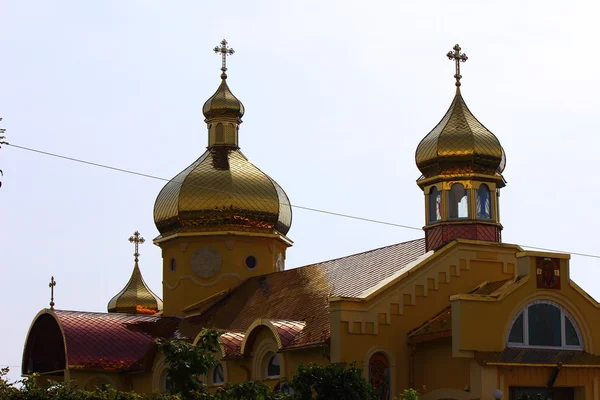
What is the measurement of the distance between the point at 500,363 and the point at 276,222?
11915 millimetres

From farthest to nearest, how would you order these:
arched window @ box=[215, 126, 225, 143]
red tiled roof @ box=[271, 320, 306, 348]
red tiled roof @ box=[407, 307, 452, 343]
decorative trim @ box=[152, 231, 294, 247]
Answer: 1. arched window @ box=[215, 126, 225, 143]
2. decorative trim @ box=[152, 231, 294, 247]
3. red tiled roof @ box=[271, 320, 306, 348]
4. red tiled roof @ box=[407, 307, 452, 343]

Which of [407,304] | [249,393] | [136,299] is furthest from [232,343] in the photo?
[136,299]

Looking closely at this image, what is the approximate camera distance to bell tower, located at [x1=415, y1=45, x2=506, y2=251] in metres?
27.0

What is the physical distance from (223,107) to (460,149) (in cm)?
→ 1018

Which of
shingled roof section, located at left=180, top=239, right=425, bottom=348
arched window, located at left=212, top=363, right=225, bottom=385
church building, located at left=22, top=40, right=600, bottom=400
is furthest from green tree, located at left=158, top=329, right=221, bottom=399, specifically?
arched window, located at left=212, top=363, right=225, bottom=385

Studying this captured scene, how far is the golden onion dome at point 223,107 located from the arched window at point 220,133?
32 centimetres

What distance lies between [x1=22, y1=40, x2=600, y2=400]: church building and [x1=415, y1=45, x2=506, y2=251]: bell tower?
31 mm

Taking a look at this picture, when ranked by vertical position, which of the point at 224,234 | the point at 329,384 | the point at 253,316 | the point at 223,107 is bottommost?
the point at 329,384

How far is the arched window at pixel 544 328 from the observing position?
23.6 metres

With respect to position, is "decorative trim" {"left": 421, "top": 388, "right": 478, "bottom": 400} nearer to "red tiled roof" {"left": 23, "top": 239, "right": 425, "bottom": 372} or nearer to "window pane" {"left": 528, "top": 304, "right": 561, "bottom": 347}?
"window pane" {"left": 528, "top": 304, "right": 561, "bottom": 347}

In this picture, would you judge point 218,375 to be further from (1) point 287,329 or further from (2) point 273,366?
(1) point 287,329

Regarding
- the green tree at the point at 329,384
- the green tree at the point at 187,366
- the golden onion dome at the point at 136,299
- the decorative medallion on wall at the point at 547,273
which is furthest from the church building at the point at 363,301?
the golden onion dome at the point at 136,299

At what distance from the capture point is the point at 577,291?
2425cm

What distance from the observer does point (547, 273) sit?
24.0 m
